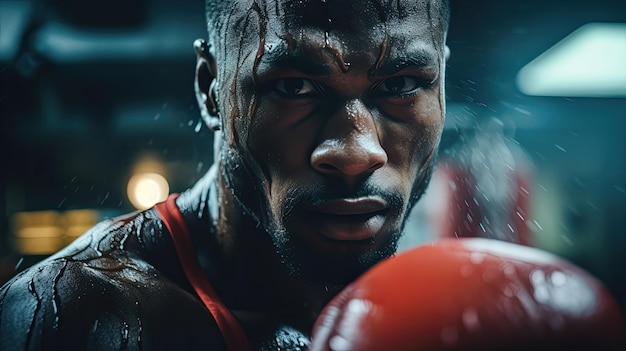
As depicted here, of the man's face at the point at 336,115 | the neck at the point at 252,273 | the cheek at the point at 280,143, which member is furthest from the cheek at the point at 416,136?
the neck at the point at 252,273

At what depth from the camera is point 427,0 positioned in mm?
804

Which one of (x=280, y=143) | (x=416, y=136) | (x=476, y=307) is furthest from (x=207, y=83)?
(x=476, y=307)

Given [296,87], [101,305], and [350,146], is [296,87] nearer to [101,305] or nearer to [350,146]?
[350,146]

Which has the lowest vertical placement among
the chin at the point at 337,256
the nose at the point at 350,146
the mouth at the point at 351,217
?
the chin at the point at 337,256

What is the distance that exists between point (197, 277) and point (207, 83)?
307 millimetres

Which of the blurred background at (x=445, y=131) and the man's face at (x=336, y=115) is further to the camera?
the blurred background at (x=445, y=131)

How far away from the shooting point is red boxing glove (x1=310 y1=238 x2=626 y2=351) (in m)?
0.43

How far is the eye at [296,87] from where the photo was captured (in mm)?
759

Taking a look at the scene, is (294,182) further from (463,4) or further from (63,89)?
(63,89)

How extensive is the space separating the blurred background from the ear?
5.3 inches

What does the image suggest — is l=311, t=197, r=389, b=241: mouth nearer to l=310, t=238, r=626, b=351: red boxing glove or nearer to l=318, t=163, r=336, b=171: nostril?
l=318, t=163, r=336, b=171: nostril

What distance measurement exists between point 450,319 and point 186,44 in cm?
126

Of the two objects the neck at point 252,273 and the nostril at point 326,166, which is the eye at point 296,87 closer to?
the nostril at point 326,166

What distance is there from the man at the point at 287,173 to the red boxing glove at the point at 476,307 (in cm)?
24
